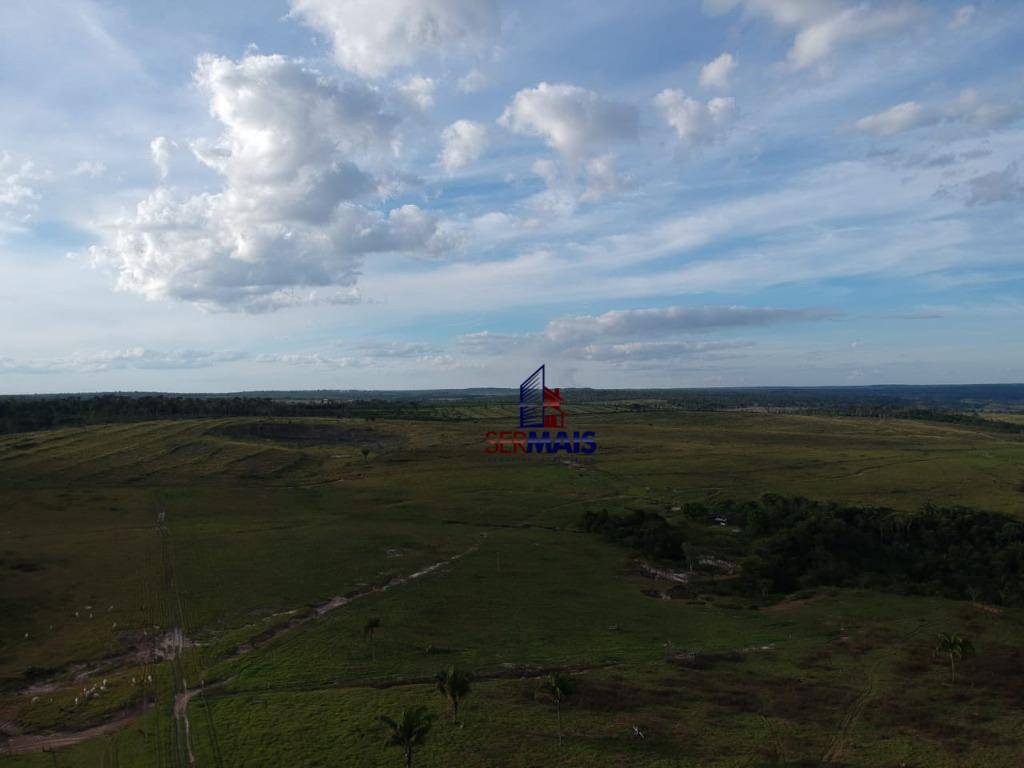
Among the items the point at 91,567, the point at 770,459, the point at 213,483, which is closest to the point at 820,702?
the point at 91,567

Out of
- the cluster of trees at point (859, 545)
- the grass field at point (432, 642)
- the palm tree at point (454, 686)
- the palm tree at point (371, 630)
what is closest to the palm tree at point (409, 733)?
the grass field at point (432, 642)

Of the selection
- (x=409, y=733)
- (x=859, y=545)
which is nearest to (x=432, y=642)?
(x=409, y=733)

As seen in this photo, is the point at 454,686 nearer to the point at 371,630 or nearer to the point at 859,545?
the point at 371,630

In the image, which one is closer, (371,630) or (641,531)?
(371,630)

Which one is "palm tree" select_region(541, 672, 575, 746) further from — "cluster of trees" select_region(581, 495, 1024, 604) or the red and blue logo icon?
the red and blue logo icon

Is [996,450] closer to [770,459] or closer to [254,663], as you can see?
[770,459]

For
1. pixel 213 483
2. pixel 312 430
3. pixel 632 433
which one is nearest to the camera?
pixel 213 483

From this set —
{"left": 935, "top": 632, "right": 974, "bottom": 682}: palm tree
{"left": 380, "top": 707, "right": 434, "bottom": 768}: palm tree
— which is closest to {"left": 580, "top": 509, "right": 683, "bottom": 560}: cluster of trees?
{"left": 935, "top": 632, "right": 974, "bottom": 682}: palm tree
